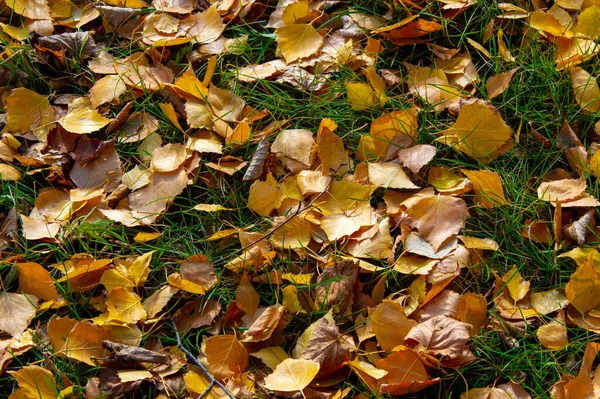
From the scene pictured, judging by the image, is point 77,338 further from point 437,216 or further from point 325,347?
point 437,216

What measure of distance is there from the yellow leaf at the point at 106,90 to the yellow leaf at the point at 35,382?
86cm

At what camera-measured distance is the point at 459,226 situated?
1826 millimetres

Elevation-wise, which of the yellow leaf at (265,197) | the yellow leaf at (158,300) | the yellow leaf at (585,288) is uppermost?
the yellow leaf at (265,197)

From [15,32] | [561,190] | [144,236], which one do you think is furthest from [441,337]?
[15,32]

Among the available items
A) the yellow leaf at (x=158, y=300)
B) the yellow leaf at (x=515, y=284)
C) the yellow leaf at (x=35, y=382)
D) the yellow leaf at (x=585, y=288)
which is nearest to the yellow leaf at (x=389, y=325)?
the yellow leaf at (x=515, y=284)

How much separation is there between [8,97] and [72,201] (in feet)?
1.41

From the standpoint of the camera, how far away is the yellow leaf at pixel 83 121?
6.77 ft

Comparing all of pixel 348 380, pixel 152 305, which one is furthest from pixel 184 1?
pixel 348 380

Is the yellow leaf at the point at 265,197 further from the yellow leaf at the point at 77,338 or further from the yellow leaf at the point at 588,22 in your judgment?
the yellow leaf at the point at 588,22

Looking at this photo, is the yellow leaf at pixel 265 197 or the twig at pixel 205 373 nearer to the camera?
the twig at pixel 205 373

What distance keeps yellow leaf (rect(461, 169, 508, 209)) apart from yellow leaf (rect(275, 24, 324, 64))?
664mm

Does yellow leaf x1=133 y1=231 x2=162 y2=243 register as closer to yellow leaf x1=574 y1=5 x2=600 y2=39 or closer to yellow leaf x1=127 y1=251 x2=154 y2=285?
yellow leaf x1=127 y1=251 x2=154 y2=285

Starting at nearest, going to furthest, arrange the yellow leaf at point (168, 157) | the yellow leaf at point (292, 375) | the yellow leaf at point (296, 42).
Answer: the yellow leaf at point (292, 375) → the yellow leaf at point (168, 157) → the yellow leaf at point (296, 42)

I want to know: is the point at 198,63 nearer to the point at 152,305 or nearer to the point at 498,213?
the point at 152,305
